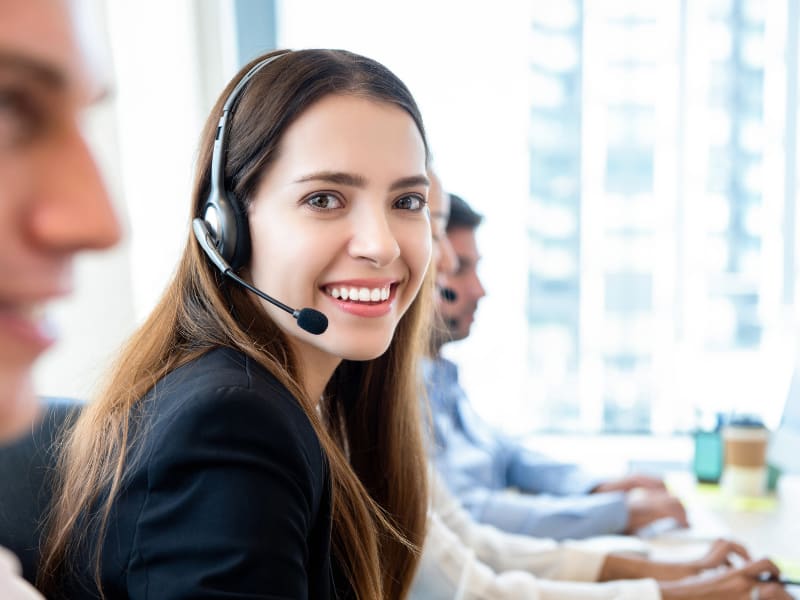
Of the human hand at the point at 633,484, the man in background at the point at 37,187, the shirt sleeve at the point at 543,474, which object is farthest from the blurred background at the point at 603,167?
the man in background at the point at 37,187

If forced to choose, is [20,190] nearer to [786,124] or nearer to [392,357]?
[392,357]

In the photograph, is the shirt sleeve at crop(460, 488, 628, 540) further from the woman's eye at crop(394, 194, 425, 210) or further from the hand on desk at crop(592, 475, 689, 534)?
the woman's eye at crop(394, 194, 425, 210)

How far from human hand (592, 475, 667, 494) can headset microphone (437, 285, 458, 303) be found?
568 millimetres

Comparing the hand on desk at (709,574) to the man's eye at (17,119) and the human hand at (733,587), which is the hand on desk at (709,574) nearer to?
the human hand at (733,587)

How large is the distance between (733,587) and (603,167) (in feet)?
5.63

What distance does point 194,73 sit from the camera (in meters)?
2.49

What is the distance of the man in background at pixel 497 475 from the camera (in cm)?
171

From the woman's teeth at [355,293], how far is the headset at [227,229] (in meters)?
0.05

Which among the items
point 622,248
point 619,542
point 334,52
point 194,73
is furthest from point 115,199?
point 622,248

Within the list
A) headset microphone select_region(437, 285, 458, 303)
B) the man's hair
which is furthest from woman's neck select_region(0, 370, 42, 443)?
the man's hair

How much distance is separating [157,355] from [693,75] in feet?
7.48

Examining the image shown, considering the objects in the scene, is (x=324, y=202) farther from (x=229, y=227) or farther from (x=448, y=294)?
(x=448, y=294)

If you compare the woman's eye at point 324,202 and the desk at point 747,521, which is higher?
the woman's eye at point 324,202

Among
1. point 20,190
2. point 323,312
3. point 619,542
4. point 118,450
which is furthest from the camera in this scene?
point 619,542
